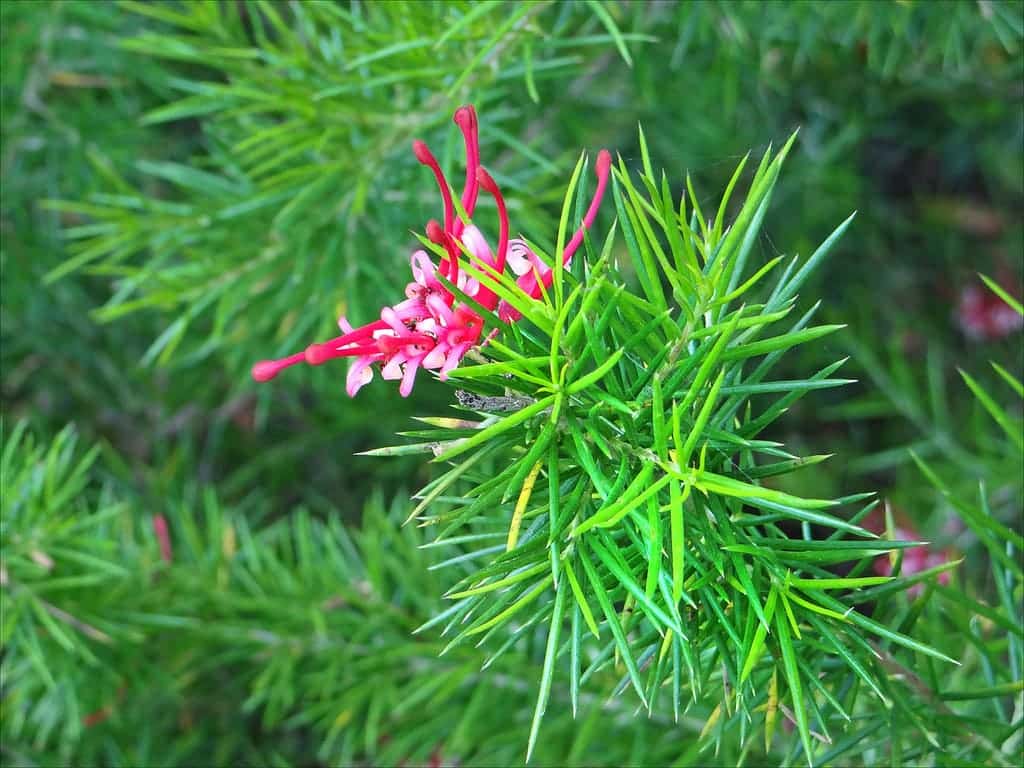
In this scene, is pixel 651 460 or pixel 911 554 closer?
pixel 651 460

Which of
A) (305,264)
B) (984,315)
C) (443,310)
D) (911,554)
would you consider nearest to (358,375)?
(443,310)

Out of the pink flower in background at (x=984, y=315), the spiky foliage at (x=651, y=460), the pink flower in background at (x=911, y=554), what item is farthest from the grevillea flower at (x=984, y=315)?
the spiky foliage at (x=651, y=460)

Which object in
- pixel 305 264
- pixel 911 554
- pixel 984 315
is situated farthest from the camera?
pixel 984 315

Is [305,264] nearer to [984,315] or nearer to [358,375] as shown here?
[358,375]

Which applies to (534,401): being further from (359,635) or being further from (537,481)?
(359,635)

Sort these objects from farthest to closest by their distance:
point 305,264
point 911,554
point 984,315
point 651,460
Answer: point 984,315 < point 911,554 < point 305,264 < point 651,460

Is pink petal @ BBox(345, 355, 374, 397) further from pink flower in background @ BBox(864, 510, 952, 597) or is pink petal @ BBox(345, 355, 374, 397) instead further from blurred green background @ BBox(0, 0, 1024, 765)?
pink flower in background @ BBox(864, 510, 952, 597)

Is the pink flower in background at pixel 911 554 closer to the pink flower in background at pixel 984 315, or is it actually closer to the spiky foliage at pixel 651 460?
the pink flower in background at pixel 984 315
